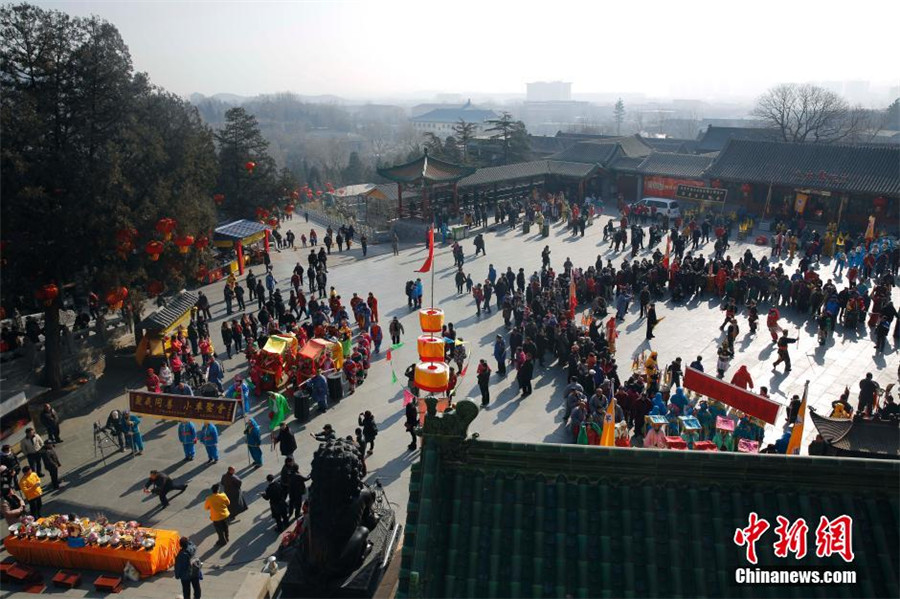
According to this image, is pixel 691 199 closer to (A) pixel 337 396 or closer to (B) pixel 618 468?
(A) pixel 337 396

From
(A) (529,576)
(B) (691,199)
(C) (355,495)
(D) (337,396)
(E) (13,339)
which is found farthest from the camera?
(B) (691,199)

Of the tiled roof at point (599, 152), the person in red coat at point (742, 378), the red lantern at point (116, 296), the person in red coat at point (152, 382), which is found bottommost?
the person in red coat at point (152, 382)

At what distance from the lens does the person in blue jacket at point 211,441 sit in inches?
534

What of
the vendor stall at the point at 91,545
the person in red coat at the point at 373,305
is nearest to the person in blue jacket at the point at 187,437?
the vendor stall at the point at 91,545

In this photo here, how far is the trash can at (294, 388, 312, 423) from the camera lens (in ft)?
50.4

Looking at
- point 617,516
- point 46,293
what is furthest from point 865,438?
point 46,293

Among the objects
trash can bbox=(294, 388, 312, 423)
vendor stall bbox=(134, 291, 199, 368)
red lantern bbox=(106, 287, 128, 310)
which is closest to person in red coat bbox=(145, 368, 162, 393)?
red lantern bbox=(106, 287, 128, 310)

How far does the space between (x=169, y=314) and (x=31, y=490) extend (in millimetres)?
7441

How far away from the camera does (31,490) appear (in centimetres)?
1220

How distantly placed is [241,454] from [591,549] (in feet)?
34.6

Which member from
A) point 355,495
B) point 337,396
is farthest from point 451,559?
point 337,396

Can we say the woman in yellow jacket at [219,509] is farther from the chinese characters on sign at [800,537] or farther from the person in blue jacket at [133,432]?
the chinese characters on sign at [800,537]

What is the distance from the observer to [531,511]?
5391mm

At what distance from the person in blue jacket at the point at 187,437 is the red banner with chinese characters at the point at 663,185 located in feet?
103
